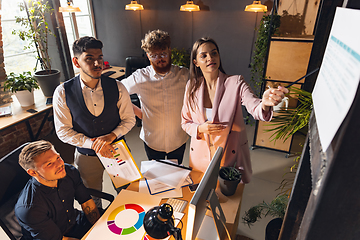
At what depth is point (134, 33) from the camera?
5.13 metres

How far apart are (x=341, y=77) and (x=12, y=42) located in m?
4.50

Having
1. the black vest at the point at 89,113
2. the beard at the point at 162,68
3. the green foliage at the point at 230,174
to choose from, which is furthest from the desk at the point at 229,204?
the beard at the point at 162,68

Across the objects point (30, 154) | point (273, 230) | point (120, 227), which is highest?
point (30, 154)

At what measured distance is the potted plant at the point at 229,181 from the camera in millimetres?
1460

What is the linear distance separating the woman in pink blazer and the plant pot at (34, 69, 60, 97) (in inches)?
97.2

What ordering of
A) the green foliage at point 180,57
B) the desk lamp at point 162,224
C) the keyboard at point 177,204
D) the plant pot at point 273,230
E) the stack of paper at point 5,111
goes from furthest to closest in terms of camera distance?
the green foliage at point 180,57 → the stack of paper at point 5,111 → the plant pot at point 273,230 → the keyboard at point 177,204 → the desk lamp at point 162,224

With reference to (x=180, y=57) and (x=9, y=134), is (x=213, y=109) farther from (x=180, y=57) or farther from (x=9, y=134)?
(x=9, y=134)

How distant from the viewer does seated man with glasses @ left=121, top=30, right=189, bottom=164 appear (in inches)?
74.0

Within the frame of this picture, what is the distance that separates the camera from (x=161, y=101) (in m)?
2.00

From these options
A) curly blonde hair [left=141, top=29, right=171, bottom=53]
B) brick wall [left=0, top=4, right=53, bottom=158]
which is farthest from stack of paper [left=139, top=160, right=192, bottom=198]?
brick wall [left=0, top=4, right=53, bottom=158]

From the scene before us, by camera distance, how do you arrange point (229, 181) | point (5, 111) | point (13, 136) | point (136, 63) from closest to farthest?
point (229, 181) < point (5, 111) < point (13, 136) < point (136, 63)

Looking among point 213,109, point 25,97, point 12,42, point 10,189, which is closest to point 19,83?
point 25,97

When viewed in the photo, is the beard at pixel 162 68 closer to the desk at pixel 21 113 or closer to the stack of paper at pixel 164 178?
the stack of paper at pixel 164 178

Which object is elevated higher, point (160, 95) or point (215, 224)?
point (160, 95)
